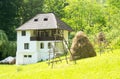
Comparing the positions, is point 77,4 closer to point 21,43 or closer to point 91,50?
point 21,43

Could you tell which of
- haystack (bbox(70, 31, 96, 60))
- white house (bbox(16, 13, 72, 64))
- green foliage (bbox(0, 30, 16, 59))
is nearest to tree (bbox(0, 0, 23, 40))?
green foliage (bbox(0, 30, 16, 59))

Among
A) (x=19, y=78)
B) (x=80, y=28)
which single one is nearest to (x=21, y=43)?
(x=80, y=28)

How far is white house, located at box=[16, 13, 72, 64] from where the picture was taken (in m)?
55.6

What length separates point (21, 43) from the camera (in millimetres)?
58062

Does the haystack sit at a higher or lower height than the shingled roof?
higher

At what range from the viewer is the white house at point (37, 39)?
5559 cm

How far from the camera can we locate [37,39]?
56.7m

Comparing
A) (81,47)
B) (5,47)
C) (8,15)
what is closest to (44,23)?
(5,47)

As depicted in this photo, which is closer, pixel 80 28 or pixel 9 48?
pixel 9 48

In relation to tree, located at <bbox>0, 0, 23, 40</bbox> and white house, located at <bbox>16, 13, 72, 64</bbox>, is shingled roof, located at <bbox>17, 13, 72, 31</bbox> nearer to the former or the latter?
white house, located at <bbox>16, 13, 72, 64</bbox>

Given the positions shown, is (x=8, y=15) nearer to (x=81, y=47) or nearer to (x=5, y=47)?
(x=5, y=47)

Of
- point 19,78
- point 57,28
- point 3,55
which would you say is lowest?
point 3,55

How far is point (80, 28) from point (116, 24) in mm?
33702

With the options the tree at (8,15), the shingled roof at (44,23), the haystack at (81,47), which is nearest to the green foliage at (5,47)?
the shingled roof at (44,23)
